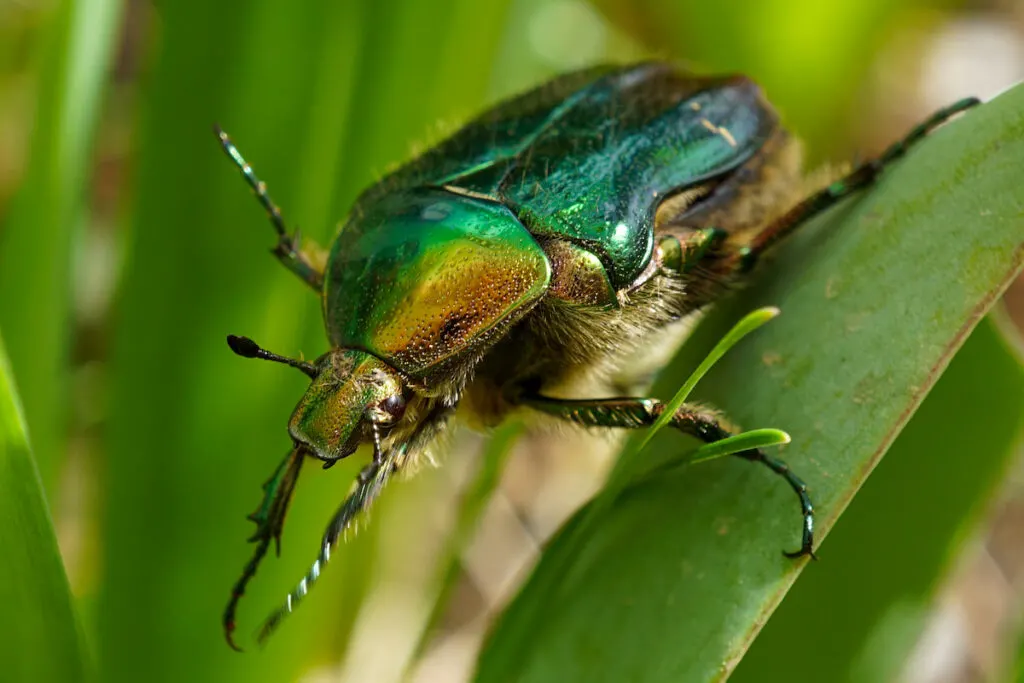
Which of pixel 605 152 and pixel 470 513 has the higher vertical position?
pixel 605 152

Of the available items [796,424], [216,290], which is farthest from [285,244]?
[796,424]

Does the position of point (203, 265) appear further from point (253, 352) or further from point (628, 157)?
point (628, 157)

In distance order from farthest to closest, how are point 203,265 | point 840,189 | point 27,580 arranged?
point 203,265
point 840,189
point 27,580

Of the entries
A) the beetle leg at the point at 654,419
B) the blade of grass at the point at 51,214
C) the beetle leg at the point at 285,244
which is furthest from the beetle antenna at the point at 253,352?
the blade of grass at the point at 51,214

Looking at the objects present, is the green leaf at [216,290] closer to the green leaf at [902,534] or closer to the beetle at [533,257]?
the beetle at [533,257]

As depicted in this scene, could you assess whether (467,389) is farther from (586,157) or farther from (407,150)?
(407,150)

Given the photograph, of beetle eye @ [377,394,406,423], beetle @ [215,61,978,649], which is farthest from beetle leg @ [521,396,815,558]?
beetle eye @ [377,394,406,423]
